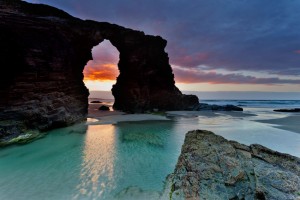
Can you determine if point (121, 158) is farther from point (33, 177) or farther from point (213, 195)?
point (213, 195)

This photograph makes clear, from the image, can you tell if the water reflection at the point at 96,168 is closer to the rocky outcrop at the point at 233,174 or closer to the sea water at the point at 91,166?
the sea water at the point at 91,166

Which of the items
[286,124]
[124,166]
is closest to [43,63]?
[124,166]

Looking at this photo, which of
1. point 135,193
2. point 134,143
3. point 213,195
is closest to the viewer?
point 213,195

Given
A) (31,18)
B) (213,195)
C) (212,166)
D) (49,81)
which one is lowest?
(213,195)

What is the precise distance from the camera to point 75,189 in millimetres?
7387

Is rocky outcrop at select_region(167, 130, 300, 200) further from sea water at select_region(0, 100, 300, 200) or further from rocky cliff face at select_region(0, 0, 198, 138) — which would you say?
rocky cliff face at select_region(0, 0, 198, 138)

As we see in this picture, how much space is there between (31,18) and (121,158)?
16.0m

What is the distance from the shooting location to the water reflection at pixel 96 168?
7352mm

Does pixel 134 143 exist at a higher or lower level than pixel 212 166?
lower

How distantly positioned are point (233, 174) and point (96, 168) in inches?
252

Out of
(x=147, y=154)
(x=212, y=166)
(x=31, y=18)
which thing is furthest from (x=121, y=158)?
(x=31, y=18)

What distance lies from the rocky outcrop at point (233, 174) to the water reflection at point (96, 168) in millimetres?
3302

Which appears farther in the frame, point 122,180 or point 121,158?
point 121,158

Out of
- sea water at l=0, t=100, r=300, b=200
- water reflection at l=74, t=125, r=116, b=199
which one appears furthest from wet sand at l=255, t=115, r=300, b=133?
water reflection at l=74, t=125, r=116, b=199
